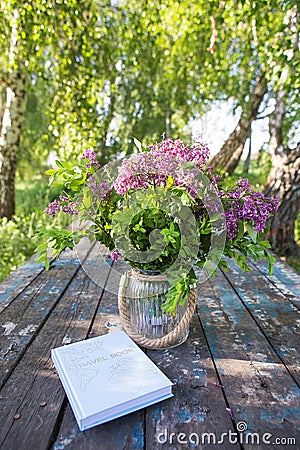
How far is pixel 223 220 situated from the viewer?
876 mm

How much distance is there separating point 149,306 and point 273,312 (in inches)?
20.1

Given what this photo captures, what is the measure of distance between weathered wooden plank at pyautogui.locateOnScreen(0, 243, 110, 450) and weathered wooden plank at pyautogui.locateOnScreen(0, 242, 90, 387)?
23mm

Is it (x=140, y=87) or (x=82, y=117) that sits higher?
(x=140, y=87)

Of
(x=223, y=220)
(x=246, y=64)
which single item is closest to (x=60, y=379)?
(x=223, y=220)

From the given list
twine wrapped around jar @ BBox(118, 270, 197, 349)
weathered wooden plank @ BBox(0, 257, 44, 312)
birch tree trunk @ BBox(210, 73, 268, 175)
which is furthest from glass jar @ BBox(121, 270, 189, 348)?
birch tree trunk @ BBox(210, 73, 268, 175)

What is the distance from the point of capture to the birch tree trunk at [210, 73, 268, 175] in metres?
4.25

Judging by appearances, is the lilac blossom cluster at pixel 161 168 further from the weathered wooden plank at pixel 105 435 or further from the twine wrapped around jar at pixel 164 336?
the weathered wooden plank at pixel 105 435

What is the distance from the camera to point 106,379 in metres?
0.81

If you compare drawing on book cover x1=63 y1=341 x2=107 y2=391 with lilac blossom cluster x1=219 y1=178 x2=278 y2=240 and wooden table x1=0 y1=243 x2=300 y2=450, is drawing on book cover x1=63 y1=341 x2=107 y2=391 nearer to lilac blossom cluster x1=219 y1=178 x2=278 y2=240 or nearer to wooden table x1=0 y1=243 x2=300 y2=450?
wooden table x1=0 y1=243 x2=300 y2=450

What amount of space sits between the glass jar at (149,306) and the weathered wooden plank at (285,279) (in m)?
0.59

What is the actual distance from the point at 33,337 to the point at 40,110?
22.4 ft

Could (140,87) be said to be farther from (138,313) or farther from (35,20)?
(138,313)

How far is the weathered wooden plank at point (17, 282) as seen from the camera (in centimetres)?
136

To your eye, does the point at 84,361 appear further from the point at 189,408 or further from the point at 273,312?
the point at 273,312
